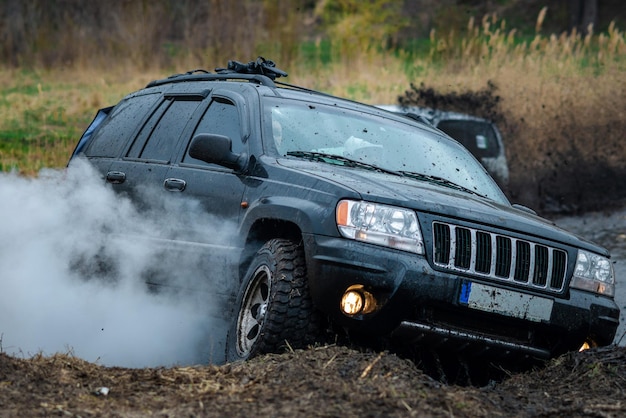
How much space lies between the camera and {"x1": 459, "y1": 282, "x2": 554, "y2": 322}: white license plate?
5.34m

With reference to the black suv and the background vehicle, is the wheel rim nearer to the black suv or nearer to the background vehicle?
the black suv

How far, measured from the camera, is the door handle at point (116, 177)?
7211 millimetres

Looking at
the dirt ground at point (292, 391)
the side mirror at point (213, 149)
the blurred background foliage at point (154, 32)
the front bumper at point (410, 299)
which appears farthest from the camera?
the blurred background foliage at point (154, 32)

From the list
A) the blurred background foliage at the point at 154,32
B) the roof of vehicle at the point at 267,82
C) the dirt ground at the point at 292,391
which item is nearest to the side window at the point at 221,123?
the roof of vehicle at the point at 267,82

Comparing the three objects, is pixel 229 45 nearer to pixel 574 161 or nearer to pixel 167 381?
pixel 574 161

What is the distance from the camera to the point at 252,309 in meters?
5.64

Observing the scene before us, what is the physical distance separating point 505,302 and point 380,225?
0.75m

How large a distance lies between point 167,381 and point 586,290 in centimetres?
233

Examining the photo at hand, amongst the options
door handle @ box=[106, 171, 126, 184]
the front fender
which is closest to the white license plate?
the front fender

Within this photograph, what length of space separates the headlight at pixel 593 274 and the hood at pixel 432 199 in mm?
55

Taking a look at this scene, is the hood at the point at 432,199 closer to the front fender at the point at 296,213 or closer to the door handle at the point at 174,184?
the front fender at the point at 296,213

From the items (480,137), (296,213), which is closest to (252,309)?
(296,213)

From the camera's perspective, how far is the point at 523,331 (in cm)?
563

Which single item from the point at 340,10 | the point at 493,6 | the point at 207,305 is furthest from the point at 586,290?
the point at 493,6
